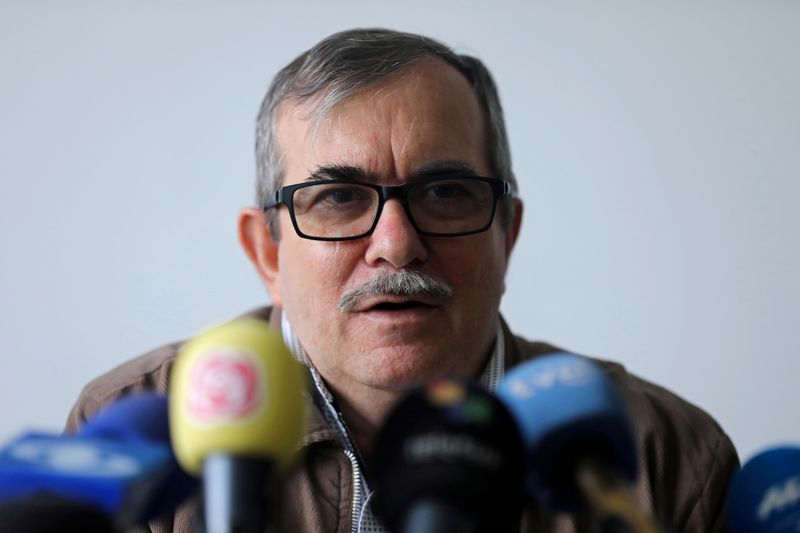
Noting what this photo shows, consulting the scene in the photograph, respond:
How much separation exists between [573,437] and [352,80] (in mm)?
987

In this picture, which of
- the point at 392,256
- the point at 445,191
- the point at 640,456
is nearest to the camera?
the point at 392,256

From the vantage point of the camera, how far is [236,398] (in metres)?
0.70

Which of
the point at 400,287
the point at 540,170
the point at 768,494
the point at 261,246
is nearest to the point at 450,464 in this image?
the point at 768,494

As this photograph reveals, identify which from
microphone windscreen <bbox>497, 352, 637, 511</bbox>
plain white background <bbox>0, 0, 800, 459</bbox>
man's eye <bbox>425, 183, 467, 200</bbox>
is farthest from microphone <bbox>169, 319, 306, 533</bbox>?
plain white background <bbox>0, 0, 800, 459</bbox>

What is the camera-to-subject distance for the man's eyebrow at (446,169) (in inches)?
58.0

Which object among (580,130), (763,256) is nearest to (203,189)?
(580,130)

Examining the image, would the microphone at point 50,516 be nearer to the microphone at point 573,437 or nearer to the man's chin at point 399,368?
the microphone at point 573,437

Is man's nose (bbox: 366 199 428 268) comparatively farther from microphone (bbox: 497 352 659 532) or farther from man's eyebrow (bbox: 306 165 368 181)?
microphone (bbox: 497 352 659 532)

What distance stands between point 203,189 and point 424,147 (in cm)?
114

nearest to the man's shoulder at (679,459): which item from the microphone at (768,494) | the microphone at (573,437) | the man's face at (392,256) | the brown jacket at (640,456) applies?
the brown jacket at (640,456)

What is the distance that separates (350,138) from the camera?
1491 millimetres

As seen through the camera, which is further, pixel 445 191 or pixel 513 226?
pixel 513 226

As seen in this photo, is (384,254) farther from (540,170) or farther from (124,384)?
(540,170)

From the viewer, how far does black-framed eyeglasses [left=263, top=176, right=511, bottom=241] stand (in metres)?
1.44
